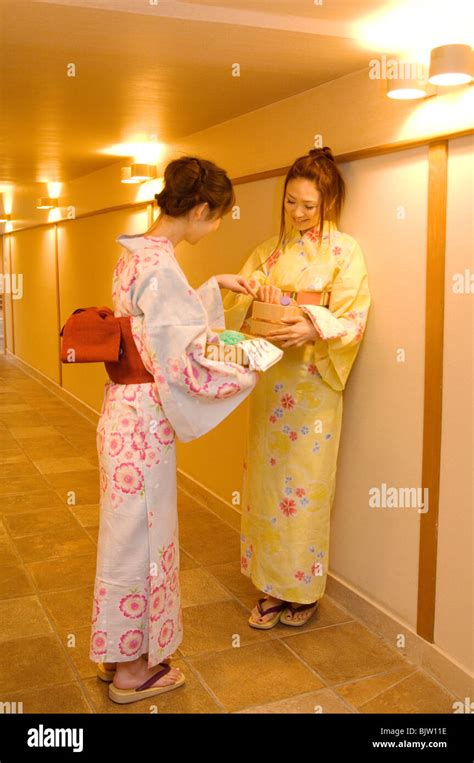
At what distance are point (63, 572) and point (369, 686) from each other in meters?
1.56

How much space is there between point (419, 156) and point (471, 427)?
36.0 inches

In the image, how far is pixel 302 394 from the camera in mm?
2877

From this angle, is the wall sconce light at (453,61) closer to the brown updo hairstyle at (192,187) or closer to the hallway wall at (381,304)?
the hallway wall at (381,304)

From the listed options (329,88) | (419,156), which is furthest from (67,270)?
(419,156)

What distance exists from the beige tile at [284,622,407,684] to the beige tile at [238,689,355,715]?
0.11 meters

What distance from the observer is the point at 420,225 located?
2607 millimetres

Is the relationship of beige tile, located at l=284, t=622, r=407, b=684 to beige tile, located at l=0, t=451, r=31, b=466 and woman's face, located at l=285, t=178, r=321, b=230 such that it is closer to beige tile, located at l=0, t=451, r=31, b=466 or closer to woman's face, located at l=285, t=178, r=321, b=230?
woman's face, located at l=285, t=178, r=321, b=230

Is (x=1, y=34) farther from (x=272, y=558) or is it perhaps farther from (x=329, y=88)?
(x=272, y=558)

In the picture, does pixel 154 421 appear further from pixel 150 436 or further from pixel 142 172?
pixel 142 172

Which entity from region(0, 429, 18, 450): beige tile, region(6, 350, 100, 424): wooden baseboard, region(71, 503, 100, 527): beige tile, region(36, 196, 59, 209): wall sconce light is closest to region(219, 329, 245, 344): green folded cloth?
region(71, 503, 100, 527): beige tile

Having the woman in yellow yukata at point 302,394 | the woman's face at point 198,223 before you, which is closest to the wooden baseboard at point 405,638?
the woman in yellow yukata at point 302,394

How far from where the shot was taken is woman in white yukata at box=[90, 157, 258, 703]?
2.32m

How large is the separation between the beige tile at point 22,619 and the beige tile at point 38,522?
0.80 metres

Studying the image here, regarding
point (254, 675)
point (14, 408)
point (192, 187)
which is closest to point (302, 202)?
point (192, 187)
